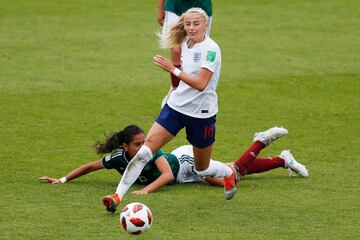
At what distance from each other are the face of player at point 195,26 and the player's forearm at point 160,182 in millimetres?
1618

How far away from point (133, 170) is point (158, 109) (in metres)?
5.45

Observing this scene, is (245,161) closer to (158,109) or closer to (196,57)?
(196,57)

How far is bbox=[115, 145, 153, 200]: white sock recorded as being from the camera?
10.0m

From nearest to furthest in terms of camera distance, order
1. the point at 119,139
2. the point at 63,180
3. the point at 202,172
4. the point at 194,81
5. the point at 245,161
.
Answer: the point at 194,81, the point at 202,172, the point at 119,139, the point at 63,180, the point at 245,161

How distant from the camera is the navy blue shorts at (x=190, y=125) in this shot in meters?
10.2

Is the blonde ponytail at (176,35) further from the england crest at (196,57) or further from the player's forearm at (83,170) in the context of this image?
the player's forearm at (83,170)

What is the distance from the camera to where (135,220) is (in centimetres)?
906

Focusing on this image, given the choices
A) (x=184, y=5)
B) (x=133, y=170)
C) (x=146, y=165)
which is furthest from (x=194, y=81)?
(x=184, y=5)

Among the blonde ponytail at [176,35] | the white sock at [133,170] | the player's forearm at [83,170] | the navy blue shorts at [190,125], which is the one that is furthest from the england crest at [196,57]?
the player's forearm at [83,170]

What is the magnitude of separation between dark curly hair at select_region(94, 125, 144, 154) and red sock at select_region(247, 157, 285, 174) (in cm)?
149

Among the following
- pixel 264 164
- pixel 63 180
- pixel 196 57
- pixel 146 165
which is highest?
pixel 196 57

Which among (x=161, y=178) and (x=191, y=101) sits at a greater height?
(x=191, y=101)

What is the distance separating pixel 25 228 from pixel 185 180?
2.70 metres

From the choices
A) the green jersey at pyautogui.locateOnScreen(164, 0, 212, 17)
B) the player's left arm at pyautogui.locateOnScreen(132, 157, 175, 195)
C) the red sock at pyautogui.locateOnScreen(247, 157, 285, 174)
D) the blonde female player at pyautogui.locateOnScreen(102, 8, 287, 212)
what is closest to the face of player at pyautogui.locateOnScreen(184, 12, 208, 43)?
the blonde female player at pyautogui.locateOnScreen(102, 8, 287, 212)
